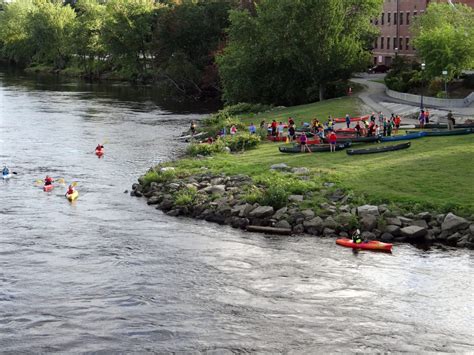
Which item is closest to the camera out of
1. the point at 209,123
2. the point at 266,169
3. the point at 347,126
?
the point at 266,169

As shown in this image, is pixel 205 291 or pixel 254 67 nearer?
pixel 205 291

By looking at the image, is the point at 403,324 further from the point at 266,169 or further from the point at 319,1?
the point at 319,1

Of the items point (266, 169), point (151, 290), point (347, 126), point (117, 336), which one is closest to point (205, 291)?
point (151, 290)

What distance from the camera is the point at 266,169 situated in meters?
46.7

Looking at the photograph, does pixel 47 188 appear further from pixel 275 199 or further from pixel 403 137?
pixel 403 137

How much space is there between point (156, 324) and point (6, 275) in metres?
7.99

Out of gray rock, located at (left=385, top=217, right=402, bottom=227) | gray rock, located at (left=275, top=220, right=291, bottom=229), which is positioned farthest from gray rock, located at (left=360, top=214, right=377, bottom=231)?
gray rock, located at (left=275, top=220, right=291, bottom=229)

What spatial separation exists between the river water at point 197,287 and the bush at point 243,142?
13.4 m

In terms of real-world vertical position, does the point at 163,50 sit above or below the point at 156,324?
above

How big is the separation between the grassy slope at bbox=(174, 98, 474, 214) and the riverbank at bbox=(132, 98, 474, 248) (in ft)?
0.17

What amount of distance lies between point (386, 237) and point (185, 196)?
11.8 metres

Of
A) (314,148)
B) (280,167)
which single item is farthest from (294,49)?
(280,167)

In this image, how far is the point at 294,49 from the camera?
8125cm

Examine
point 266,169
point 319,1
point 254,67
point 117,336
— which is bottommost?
point 117,336
